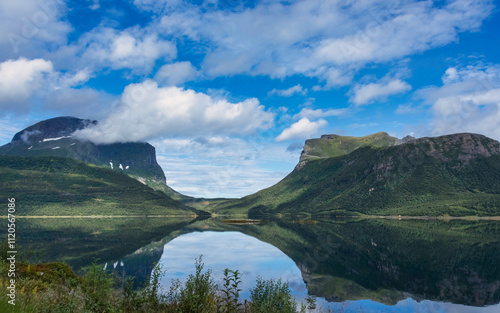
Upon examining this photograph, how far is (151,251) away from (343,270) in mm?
42763

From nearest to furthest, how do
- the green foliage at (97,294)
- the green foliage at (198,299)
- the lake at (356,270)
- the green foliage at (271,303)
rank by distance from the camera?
the green foliage at (97,294)
the green foliage at (198,299)
the green foliage at (271,303)
the lake at (356,270)

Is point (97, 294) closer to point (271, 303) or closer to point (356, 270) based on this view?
point (271, 303)

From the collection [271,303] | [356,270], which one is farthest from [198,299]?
[356,270]

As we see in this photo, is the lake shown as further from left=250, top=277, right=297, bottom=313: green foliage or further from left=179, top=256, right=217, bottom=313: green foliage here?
left=250, top=277, right=297, bottom=313: green foliage

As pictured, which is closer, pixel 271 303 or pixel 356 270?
pixel 271 303

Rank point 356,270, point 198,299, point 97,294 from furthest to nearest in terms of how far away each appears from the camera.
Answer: point 356,270 → point 198,299 → point 97,294

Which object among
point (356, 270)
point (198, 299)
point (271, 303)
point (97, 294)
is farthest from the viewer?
point (356, 270)

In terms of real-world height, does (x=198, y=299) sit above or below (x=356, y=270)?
above

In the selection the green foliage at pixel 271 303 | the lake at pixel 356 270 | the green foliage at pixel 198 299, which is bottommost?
the lake at pixel 356 270

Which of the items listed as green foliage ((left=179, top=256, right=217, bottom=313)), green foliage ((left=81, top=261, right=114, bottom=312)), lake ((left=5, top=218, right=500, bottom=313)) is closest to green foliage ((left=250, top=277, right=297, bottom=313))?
green foliage ((left=179, top=256, right=217, bottom=313))

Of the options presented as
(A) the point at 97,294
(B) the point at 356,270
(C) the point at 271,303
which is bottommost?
(B) the point at 356,270

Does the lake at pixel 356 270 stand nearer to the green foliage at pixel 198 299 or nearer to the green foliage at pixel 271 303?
the green foliage at pixel 198 299

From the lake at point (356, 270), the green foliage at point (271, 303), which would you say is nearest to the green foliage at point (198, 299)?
the green foliage at point (271, 303)

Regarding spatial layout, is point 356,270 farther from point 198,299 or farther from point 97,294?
point 97,294
